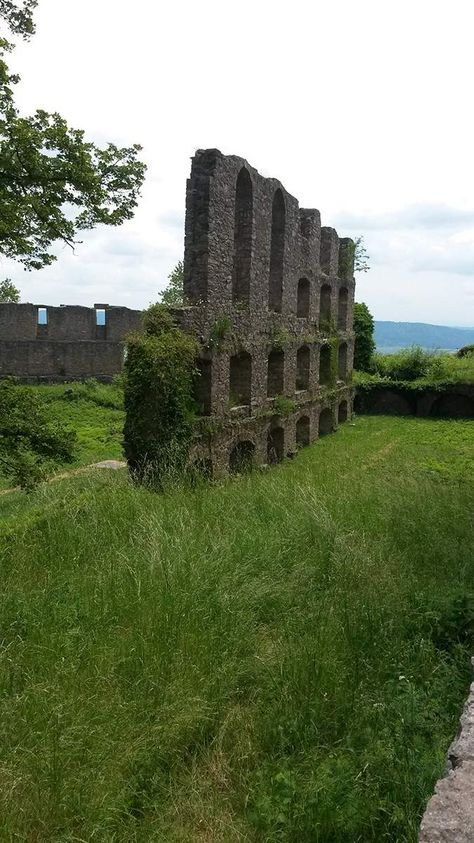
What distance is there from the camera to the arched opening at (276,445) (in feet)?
60.3


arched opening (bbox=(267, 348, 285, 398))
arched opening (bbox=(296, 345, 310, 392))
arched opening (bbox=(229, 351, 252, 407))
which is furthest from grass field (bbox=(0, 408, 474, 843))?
arched opening (bbox=(296, 345, 310, 392))

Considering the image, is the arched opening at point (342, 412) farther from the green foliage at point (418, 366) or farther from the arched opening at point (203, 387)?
the arched opening at point (203, 387)

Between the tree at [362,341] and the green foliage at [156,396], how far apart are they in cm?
2113

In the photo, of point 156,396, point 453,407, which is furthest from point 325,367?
point 156,396

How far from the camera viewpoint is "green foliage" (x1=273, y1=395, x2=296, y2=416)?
17766 millimetres

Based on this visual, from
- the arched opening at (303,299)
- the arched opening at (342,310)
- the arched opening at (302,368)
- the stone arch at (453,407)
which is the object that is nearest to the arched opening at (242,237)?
the arched opening at (303,299)

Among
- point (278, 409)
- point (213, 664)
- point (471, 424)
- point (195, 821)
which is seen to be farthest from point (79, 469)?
point (471, 424)

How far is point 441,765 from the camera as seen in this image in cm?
358

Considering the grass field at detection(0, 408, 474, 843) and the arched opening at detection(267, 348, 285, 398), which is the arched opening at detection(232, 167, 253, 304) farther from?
the grass field at detection(0, 408, 474, 843)

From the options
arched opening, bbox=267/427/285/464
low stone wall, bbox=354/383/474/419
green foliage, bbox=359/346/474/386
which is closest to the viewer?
arched opening, bbox=267/427/285/464

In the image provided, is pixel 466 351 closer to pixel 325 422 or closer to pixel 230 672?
pixel 325 422

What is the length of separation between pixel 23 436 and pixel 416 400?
886 inches

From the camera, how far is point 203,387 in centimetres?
1392

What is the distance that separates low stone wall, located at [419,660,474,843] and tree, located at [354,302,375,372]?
98.0 feet
